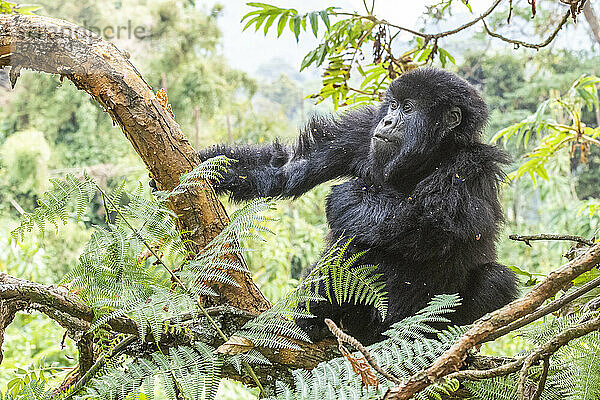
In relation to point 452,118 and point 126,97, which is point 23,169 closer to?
point 126,97

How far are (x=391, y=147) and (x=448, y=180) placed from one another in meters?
0.28

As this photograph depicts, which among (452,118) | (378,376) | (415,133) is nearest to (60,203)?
(378,376)

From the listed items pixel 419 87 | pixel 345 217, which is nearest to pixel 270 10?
pixel 419 87

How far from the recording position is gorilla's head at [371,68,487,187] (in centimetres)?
213

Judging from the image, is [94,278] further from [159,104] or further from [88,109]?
[88,109]

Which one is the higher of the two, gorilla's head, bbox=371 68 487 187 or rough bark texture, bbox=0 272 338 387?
gorilla's head, bbox=371 68 487 187

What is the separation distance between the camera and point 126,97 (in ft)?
5.42

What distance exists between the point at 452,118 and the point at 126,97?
123cm

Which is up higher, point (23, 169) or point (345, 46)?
point (23, 169)

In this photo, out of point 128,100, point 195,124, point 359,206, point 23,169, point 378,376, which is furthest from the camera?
point 195,124

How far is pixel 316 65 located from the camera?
2.34 metres

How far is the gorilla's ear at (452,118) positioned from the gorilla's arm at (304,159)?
14.2 inches

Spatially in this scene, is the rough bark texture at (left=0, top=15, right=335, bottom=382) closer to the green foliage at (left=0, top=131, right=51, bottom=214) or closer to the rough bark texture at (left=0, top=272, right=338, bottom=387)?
the rough bark texture at (left=0, top=272, right=338, bottom=387)

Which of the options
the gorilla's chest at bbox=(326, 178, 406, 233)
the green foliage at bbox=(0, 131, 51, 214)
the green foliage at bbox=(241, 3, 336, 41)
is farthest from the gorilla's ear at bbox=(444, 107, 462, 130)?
the green foliage at bbox=(0, 131, 51, 214)
